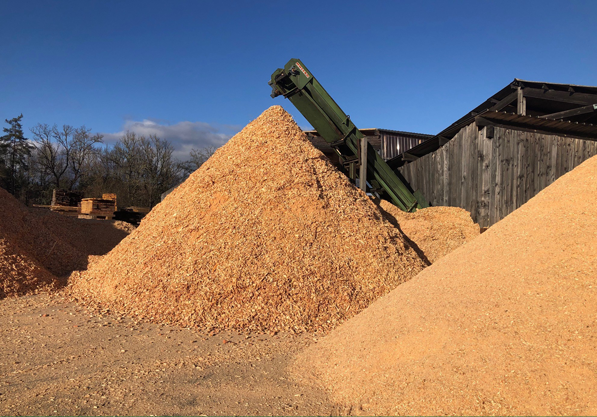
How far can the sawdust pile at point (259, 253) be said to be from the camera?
198 inches

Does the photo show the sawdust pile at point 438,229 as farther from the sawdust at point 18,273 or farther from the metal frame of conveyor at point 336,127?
the sawdust at point 18,273

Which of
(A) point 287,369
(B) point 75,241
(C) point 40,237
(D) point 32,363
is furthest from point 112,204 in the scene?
(A) point 287,369

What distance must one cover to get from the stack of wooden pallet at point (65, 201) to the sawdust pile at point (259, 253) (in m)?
8.22

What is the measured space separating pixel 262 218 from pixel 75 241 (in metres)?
6.25

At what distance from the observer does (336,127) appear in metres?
8.97

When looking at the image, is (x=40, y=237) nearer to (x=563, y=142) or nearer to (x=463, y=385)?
(x=463, y=385)

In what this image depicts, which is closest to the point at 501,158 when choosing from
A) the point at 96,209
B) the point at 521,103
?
the point at 521,103

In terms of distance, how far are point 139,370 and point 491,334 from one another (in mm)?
3006

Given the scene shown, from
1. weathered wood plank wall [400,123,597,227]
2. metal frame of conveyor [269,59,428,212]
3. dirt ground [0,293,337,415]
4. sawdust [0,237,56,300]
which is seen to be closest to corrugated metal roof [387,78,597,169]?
weathered wood plank wall [400,123,597,227]

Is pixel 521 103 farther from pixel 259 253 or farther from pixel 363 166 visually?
pixel 259 253

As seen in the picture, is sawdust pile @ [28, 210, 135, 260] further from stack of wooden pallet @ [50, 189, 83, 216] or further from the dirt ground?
the dirt ground

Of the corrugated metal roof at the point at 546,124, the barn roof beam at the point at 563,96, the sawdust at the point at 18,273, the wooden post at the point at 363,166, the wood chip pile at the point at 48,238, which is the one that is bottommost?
the sawdust at the point at 18,273

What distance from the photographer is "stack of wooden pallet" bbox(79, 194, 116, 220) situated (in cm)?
1368

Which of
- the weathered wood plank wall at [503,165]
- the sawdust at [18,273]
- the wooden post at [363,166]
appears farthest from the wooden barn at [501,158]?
the sawdust at [18,273]
